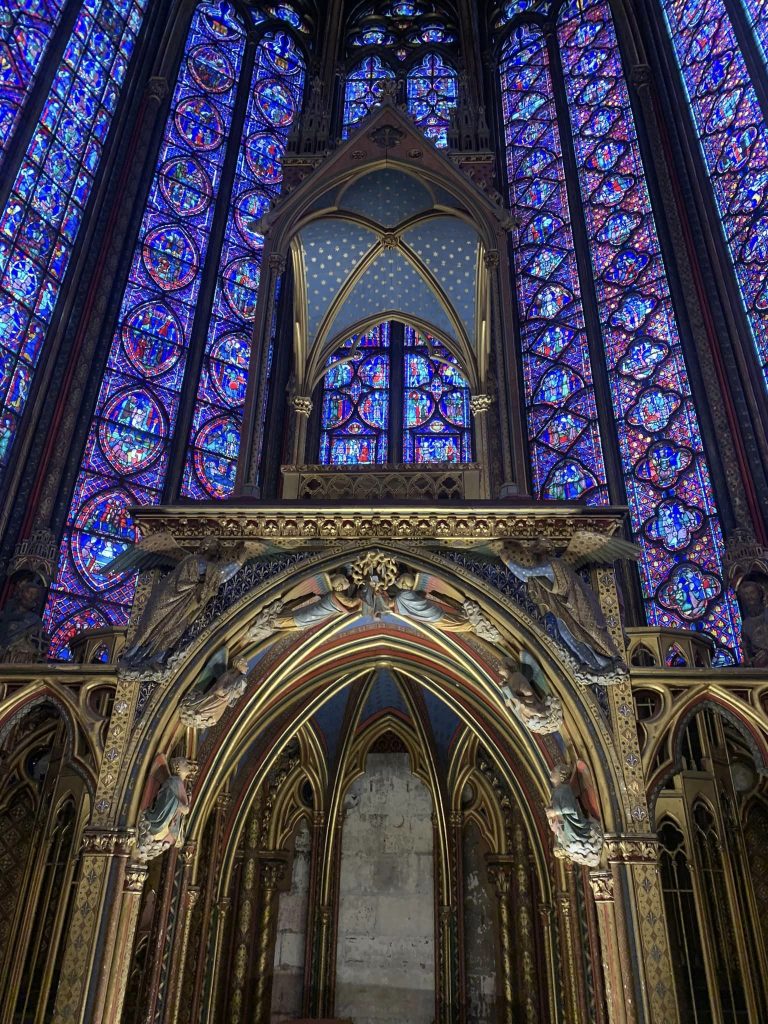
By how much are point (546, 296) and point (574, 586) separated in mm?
8552

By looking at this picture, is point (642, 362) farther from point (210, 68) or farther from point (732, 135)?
point (210, 68)

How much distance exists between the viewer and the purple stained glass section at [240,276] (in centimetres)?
1348

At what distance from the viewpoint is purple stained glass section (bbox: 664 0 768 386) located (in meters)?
12.1

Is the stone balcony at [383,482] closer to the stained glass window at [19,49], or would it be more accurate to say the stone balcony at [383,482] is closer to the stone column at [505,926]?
the stone column at [505,926]

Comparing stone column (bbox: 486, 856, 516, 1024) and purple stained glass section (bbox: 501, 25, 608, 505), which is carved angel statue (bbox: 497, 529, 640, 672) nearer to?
stone column (bbox: 486, 856, 516, 1024)

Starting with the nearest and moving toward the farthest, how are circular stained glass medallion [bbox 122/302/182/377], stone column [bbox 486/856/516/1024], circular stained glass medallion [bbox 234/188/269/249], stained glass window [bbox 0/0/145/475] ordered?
stone column [bbox 486/856/516/1024]
stained glass window [bbox 0/0/145/475]
circular stained glass medallion [bbox 122/302/182/377]
circular stained glass medallion [bbox 234/188/269/249]

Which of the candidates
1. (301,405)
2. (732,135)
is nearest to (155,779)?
(301,405)

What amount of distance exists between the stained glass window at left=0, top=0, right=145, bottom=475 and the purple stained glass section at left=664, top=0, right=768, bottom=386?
31.8ft

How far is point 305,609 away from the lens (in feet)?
26.5

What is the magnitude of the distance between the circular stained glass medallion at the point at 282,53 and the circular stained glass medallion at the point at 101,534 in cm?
1070

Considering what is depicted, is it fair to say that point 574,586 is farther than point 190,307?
No

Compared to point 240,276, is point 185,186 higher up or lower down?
higher up

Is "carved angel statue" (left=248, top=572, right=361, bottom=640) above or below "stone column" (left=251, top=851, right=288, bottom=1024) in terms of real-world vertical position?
above

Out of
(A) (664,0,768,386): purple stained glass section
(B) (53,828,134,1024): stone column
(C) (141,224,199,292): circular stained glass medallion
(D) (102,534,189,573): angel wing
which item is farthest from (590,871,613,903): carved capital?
(C) (141,224,199,292): circular stained glass medallion
